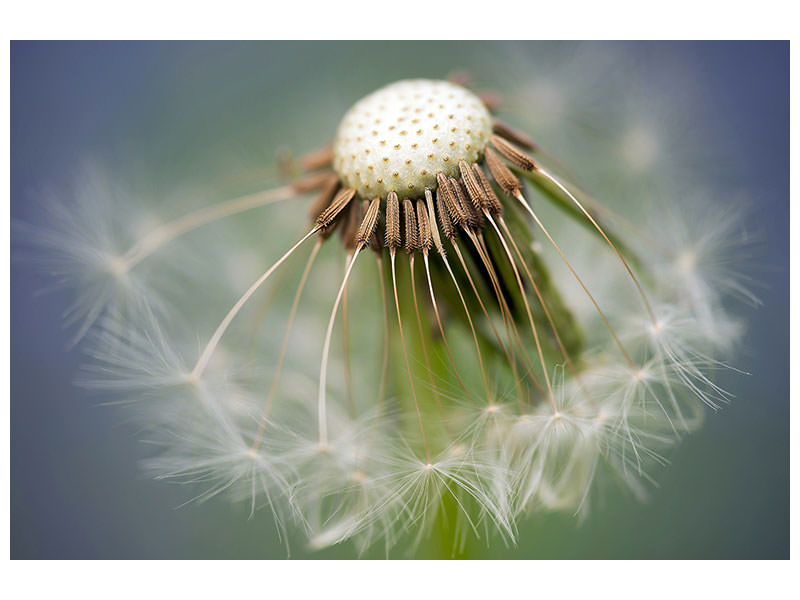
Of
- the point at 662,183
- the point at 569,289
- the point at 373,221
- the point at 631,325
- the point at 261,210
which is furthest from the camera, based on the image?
the point at 261,210

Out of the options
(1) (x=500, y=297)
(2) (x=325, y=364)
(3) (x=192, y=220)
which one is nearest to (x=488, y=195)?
(1) (x=500, y=297)

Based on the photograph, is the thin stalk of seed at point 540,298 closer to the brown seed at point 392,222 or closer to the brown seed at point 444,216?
the brown seed at point 444,216

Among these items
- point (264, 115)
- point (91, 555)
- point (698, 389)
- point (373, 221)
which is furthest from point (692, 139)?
point (91, 555)

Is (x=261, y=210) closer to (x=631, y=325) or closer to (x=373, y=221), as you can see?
(x=373, y=221)

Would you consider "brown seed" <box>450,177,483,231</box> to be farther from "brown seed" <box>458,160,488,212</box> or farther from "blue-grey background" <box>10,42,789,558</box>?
"blue-grey background" <box>10,42,789,558</box>

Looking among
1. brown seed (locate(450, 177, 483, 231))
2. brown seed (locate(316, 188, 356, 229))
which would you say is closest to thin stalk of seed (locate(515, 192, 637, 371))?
brown seed (locate(450, 177, 483, 231))
